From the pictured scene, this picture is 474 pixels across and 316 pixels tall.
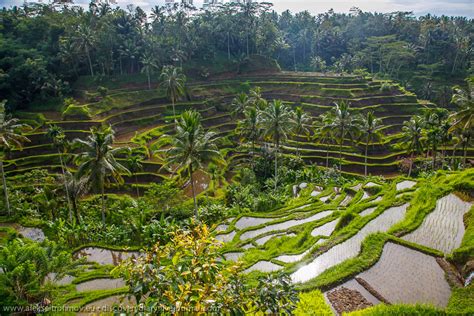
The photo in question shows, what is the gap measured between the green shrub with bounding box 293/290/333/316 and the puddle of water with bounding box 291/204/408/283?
124 cm

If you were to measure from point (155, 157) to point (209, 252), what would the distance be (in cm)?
3646

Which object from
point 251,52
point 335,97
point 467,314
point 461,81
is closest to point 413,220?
point 467,314

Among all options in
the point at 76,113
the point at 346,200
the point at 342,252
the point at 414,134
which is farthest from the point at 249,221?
the point at 76,113

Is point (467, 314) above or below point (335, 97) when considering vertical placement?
below

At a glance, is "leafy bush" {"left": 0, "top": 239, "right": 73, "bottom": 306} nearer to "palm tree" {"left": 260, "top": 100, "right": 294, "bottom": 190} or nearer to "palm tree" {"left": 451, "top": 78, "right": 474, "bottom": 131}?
"palm tree" {"left": 260, "top": 100, "right": 294, "bottom": 190}

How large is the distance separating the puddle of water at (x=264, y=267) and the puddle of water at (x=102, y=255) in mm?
7854

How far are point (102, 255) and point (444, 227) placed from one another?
61.8 feet

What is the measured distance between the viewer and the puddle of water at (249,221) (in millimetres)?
24375

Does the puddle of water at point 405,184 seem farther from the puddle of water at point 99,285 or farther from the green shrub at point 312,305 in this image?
the puddle of water at point 99,285

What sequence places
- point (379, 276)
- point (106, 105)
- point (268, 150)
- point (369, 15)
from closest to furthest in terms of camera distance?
1. point (379, 276)
2. point (268, 150)
3. point (106, 105)
4. point (369, 15)

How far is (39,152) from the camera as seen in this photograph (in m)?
40.2

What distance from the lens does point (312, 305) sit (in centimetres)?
1105

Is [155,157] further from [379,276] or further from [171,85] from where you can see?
[379,276]

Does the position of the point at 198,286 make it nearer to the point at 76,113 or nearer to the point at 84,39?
the point at 76,113
